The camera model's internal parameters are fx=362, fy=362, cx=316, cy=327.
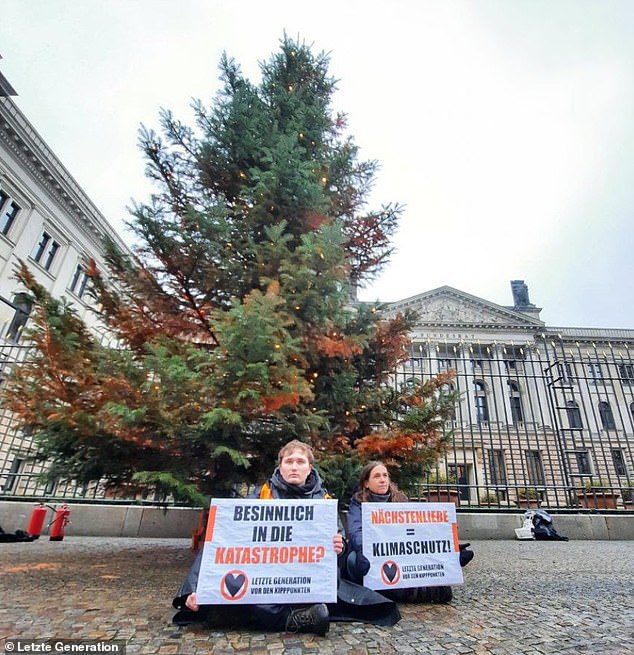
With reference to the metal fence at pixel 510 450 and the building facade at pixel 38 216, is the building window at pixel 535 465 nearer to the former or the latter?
the metal fence at pixel 510 450

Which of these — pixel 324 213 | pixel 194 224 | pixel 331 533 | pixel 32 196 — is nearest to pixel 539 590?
pixel 331 533

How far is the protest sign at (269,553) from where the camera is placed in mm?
2318

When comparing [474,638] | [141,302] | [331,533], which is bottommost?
[474,638]

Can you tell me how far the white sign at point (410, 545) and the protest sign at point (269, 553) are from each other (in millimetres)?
488

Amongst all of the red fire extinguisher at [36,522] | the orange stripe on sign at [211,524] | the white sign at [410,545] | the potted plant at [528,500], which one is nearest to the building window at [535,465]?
the potted plant at [528,500]

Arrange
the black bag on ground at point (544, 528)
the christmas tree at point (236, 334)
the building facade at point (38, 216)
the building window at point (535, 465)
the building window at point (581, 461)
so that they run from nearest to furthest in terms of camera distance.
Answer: the christmas tree at point (236, 334) → the black bag on ground at point (544, 528) → the building window at point (581, 461) → the building window at point (535, 465) → the building facade at point (38, 216)

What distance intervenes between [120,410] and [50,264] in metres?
24.3

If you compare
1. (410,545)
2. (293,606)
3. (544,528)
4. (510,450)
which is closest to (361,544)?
(410,545)

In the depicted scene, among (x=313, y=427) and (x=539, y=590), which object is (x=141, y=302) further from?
(x=539, y=590)

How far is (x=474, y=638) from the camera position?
7.38 ft

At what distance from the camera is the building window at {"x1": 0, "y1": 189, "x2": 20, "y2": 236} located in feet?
62.0

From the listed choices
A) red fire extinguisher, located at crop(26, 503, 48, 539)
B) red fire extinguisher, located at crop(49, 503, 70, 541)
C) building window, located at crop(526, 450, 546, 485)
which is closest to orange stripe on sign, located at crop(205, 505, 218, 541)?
red fire extinguisher, located at crop(49, 503, 70, 541)

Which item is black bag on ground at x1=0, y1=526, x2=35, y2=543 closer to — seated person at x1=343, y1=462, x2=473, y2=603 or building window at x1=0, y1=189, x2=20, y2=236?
seated person at x1=343, y1=462, x2=473, y2=603

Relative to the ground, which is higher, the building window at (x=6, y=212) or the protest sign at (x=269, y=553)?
the building window at (x=6, y=212)
